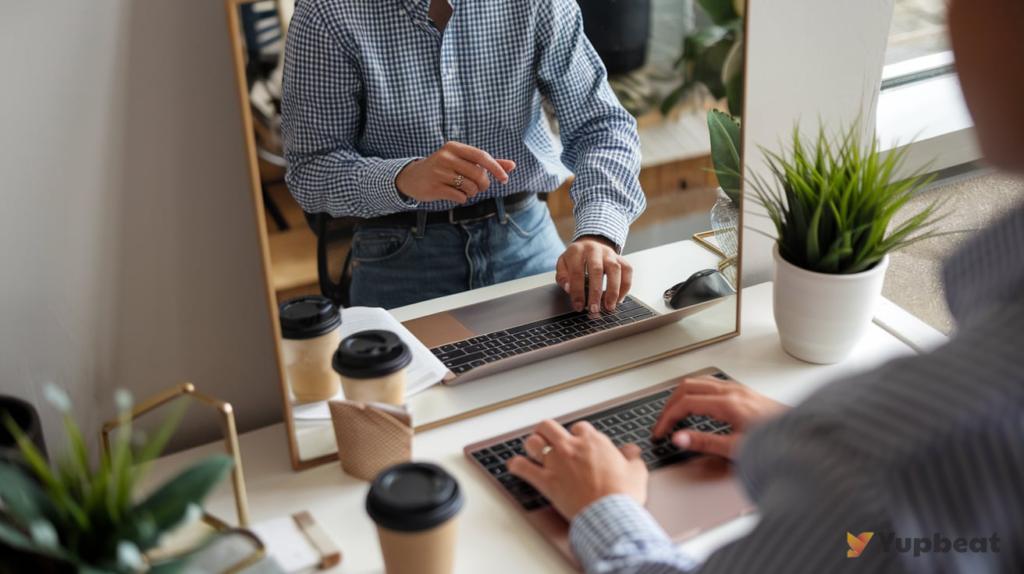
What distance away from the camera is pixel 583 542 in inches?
29.2

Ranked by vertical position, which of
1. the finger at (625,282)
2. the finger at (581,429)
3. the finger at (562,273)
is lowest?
the finger at (581,429)

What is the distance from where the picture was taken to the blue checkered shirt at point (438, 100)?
0.87 meters

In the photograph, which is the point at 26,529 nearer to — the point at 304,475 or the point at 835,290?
the point at 304,475

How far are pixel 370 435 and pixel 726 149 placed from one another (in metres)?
0.61

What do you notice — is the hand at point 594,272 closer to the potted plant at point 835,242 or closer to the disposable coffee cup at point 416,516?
the potted plant at point 835,242

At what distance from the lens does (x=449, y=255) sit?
3.29ft

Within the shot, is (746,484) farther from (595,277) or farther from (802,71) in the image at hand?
(802,71)

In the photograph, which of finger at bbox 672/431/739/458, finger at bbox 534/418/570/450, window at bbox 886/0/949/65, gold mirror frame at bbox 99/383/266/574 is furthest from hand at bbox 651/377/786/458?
window at bbox 886/0/949/65

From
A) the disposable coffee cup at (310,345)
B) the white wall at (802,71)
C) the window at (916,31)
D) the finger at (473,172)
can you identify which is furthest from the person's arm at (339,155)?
the window at (916,31)

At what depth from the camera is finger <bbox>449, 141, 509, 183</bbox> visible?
37.9 inches

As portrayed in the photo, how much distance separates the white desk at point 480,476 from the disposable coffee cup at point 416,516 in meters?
0.07

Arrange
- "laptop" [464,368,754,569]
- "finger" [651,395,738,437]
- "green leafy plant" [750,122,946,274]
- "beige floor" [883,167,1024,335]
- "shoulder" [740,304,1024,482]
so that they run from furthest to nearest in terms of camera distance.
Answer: "beige floor" [883,167,1024,335], "green leafy plant" [750,122,946,274], "finger" [651,395,738,437], "laptop" [464,368,754,569], "shoulder" [740,304,1024,482]

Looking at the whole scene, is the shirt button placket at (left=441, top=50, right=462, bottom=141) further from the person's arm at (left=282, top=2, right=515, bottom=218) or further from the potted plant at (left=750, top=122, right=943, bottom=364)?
the potted plant at (left=750, top=122, right=943, bottom=364)

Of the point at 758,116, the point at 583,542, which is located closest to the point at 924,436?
the point at 583,542
